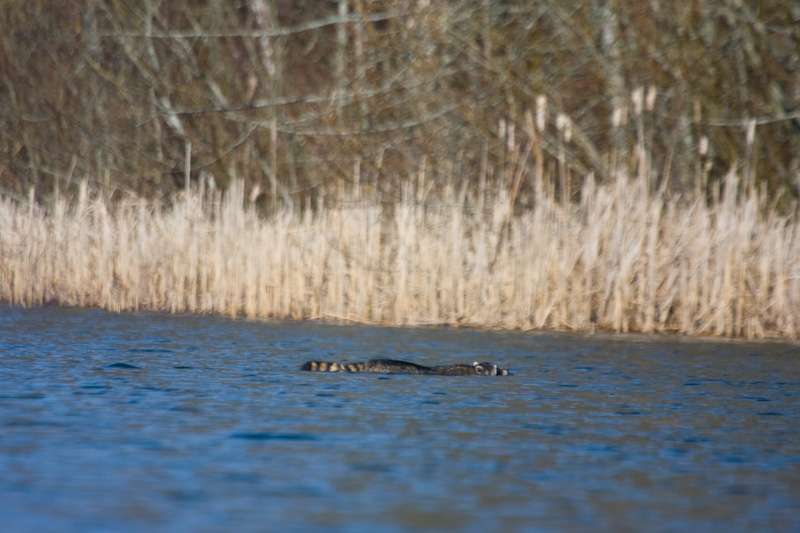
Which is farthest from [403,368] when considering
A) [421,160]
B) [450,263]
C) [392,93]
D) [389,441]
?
[392,93]

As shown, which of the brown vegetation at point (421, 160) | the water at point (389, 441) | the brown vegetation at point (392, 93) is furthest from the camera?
the brown vegetation at point (392, 93)

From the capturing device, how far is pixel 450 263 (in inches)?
370

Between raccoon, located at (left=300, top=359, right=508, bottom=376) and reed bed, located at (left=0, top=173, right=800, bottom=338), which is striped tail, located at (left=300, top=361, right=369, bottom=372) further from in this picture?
reed bed, located at (left=0, top=173, right=800, bottom=338)

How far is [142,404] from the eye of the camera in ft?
16.7

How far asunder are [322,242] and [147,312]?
5.23 feet

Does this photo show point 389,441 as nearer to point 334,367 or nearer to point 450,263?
point 334,367

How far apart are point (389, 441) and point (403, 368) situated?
6.15 ft

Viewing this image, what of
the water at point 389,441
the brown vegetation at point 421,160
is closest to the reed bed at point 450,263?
the brown vegetation at point 421,160

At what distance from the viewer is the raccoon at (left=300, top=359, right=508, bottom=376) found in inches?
243

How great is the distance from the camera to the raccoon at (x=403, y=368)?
618cm

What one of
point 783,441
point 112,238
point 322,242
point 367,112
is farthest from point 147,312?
point 783,441

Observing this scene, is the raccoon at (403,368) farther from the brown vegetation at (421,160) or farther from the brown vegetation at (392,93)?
the brown vegetation at (392,93)

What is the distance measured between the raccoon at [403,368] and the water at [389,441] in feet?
0.40

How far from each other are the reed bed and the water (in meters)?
1.33
